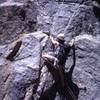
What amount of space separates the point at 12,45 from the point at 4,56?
48cm

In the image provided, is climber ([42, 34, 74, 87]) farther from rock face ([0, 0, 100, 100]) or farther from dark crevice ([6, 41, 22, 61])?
dark crevice ([6, 41, 22, 61])

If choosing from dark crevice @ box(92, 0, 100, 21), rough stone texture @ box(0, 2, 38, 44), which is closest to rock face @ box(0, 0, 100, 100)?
rough stone texture @ box(0, 2, 38, 44)

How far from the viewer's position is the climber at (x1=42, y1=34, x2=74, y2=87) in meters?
8.15

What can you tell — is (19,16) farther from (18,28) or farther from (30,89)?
(30,89)

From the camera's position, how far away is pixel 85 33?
28.6ft

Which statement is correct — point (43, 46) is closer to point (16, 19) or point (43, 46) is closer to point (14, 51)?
point (14, 51)

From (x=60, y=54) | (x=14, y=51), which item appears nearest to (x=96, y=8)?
(x=60, y=54)

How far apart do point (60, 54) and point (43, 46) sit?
Answer: 0.63 metres

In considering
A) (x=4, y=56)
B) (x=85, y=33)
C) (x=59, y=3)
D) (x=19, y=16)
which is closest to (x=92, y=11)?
(x=85, y=33)

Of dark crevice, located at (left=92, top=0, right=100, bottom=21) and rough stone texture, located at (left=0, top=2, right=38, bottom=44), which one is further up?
dark crevice, located at (left=92, top=0, right=100, bottom=21)

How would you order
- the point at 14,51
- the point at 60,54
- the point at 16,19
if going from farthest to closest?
1. the point at 16,19
2. the point at 14,51
3. the point at 60,54

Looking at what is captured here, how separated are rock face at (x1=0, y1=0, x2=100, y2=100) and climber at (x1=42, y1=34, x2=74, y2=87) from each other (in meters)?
0.17

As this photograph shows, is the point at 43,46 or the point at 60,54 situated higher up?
the point at 43,46

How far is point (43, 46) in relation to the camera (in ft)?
27.7
